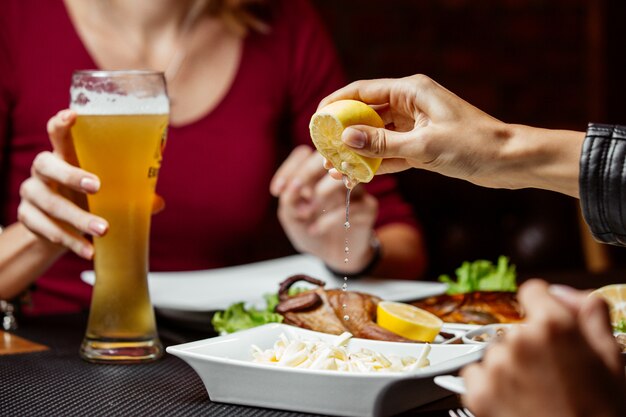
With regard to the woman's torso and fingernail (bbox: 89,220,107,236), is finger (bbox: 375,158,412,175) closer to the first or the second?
fingernail (bbox: 89,220,107,236)

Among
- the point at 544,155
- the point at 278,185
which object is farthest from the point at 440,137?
the point at 278,185

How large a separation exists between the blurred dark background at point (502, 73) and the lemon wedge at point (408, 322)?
69.1 inches

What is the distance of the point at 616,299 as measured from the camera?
1.34 m

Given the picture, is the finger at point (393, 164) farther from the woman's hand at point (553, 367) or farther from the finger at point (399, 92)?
the woman's hand at point (553, 367)

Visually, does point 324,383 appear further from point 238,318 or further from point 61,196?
point 61,196

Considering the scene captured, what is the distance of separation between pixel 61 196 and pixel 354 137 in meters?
0.56

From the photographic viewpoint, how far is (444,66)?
12.2ft

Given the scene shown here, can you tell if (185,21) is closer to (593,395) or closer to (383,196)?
(383,196)

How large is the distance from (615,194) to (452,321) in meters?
0.39

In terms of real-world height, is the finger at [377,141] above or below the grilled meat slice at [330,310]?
above

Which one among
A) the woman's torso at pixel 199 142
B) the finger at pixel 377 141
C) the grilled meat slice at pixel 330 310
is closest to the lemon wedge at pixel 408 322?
the grilled meat slice at pixel 330 310

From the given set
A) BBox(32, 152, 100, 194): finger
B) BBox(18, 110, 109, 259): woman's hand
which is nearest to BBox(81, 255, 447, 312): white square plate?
BBox(18, 110, 109, 259): woman's hand

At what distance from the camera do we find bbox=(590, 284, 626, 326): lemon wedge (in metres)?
1.33

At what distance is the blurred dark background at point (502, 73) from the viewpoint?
3.03m
